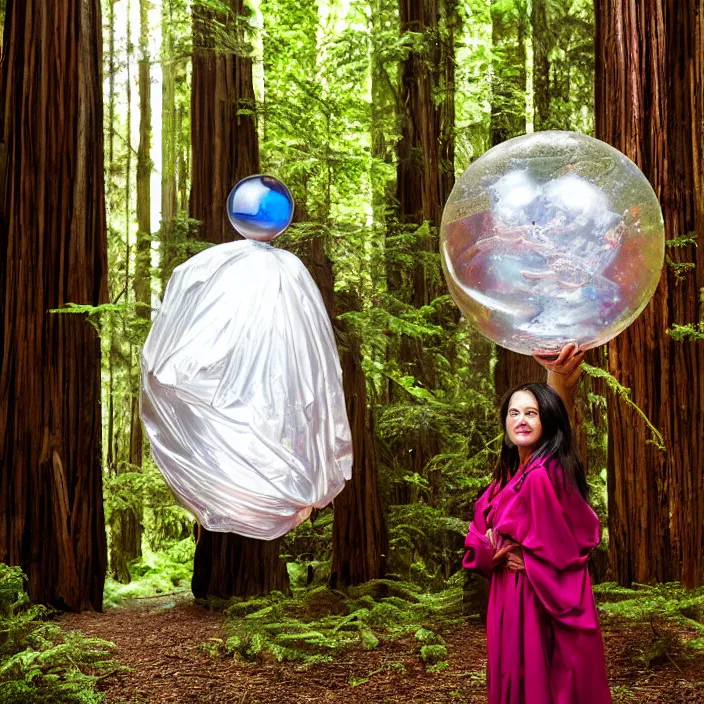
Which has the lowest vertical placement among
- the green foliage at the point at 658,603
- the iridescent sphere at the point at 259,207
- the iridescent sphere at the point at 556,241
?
the green foliage at the point at 658,603

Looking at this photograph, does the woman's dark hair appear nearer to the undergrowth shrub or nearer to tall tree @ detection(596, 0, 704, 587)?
the undergrowth shrub

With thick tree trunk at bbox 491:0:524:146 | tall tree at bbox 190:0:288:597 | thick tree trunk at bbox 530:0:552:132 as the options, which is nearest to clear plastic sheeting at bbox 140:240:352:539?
tall tree at bbox 190:0:288:597

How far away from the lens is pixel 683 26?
4.84 meters

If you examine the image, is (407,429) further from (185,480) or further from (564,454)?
(564,454)

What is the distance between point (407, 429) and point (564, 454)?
12.5 feet

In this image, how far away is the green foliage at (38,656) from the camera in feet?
11.5

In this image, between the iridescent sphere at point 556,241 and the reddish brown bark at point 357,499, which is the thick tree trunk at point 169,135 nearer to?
the reddish brown bark at point 357,499

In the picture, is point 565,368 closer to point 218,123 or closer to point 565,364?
point 565,364

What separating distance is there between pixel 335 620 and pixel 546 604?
96.4 inches

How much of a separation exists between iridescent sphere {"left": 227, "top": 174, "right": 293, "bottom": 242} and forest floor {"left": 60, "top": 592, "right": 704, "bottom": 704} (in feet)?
6.38

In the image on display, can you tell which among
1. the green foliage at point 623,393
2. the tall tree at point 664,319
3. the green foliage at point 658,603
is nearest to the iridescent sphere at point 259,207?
the green foliage at point 623,393

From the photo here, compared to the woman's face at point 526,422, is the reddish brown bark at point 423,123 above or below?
above

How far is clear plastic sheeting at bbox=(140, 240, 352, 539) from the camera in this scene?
130 inches

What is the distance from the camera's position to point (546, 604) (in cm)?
255
